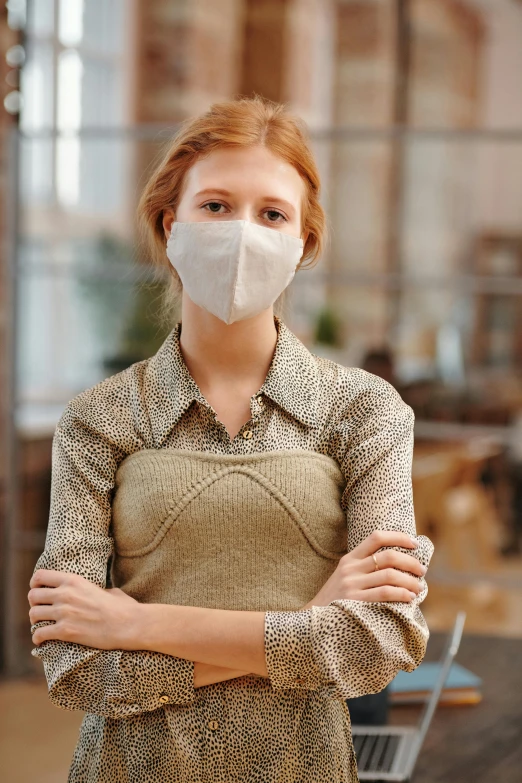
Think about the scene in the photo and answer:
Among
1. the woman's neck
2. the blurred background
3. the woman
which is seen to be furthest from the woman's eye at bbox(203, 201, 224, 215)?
the blurred background

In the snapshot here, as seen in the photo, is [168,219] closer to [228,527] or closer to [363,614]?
[228,527]

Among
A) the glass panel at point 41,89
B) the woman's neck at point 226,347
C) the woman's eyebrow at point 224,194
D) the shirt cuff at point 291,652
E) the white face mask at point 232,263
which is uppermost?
the glass panel at point 41,89

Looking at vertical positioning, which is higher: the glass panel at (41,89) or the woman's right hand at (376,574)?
the glass panel at (41,89)

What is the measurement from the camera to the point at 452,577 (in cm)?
385

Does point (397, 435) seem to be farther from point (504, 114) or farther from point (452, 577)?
point (504, 114)

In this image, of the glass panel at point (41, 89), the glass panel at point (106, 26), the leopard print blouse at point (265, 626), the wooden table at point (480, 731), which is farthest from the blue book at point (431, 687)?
the glass panel at point (106, 26)

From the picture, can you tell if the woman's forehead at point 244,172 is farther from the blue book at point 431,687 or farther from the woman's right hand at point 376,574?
the blue book at point 431,687

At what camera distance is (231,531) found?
4.13ft

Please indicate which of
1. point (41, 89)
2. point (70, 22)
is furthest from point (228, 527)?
point (70, 22)

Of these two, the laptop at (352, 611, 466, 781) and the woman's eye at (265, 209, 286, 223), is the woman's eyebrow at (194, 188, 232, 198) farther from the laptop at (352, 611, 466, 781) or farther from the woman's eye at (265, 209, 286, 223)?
the laptop at (352, 611, 466, 781)

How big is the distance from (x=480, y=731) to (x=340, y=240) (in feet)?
17.6

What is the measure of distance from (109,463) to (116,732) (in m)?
0.34

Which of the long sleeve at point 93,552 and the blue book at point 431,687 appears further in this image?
the blue book at point 431,687

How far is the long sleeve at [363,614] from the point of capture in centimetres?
120
